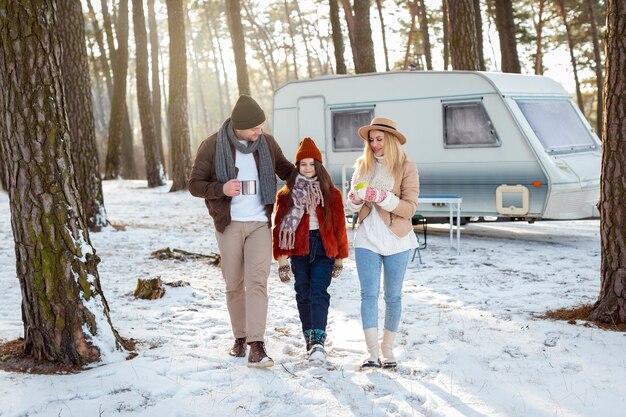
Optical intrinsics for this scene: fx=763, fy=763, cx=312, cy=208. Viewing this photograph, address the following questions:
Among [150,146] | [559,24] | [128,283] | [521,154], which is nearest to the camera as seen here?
[128,283]

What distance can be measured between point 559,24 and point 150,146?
16936 mm

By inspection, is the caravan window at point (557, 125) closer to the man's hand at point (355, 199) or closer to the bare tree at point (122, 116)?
the man's hand at point (355, 199)

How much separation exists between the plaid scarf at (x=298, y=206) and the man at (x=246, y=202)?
104mm

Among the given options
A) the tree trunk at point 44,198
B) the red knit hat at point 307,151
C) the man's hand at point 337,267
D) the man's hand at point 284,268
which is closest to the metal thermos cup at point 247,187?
the red knit hat at point 307,151

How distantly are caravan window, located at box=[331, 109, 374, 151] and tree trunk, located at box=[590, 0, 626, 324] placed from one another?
600cm

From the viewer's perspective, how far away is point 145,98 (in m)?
22.1

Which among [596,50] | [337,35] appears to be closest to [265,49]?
[596,50]

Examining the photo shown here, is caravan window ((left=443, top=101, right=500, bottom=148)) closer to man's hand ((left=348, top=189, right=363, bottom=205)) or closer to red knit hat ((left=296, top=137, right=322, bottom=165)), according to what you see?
red knit hat ((left=296, top=137, right=322, bottom=165))

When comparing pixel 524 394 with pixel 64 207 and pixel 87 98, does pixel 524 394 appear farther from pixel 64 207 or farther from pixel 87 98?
pixel 87 98

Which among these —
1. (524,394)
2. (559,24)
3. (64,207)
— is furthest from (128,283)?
(559,24)

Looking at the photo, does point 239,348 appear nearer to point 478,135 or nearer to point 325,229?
point 325,229

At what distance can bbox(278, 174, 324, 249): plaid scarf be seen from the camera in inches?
201

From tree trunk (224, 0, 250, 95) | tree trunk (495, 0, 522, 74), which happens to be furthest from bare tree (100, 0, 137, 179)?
tree trunk (495, 0, 522, 74)

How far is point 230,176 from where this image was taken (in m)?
5.02
